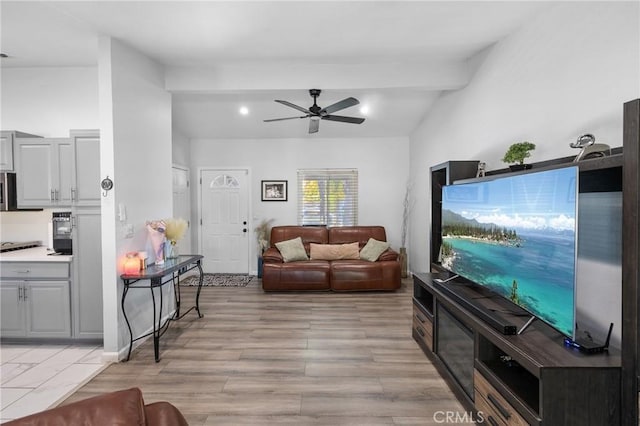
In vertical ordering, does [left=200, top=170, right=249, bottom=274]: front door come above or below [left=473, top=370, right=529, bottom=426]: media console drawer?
above

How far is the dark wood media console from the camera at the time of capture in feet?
4.54

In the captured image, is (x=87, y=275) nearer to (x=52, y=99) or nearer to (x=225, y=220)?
(x=52, y=99)

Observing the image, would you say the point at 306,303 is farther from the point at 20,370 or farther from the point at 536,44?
the point at 536,44

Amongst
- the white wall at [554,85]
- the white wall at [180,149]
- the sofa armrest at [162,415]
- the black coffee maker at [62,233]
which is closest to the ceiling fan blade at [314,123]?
the white wall at [554,85]

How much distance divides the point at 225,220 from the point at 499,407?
539cm

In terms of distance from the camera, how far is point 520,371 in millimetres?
1839

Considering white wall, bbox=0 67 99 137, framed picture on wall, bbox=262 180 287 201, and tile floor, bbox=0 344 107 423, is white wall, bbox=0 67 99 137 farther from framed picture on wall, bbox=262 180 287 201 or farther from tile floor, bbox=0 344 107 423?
framed picture on wall, bbox=262 180 287 201

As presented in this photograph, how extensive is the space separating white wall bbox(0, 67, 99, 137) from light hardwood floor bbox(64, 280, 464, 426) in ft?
8.53

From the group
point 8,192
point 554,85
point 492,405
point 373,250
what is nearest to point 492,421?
point 492,405

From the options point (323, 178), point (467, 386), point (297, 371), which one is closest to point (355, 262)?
point (323, 178)

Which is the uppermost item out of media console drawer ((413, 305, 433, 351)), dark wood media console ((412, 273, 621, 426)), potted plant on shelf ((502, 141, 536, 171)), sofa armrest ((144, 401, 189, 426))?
potted plant on shelf ((502, 141, 536, 171))

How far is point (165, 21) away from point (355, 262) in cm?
391

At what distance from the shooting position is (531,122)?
8.57 ft

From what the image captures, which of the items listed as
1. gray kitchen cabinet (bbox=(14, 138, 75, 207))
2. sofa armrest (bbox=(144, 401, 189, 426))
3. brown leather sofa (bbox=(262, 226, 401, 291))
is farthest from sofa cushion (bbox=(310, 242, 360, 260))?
sofa armrest (bbox=(144, 401, 189, 426))
